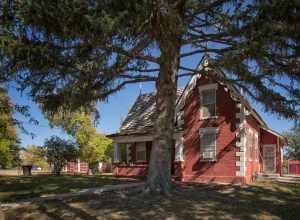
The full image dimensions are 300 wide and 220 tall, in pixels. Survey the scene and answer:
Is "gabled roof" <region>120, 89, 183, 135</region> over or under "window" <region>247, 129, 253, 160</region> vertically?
over

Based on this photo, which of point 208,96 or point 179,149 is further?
point 179,149

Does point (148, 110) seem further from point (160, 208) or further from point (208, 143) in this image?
point (160, 208)

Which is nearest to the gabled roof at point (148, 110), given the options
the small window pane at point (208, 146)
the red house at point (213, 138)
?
the red house at point (213, 138)

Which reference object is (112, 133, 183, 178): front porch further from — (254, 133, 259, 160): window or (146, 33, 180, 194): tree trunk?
(146, 33, 180, 194): tree trunk

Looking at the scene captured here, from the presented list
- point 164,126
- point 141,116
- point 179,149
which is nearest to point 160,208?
point 164,126

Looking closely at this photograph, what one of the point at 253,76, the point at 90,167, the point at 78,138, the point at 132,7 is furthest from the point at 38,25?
the point at 90,167

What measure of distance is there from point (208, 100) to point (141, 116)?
254 inches

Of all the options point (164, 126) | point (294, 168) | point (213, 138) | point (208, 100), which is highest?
point (208, 100)

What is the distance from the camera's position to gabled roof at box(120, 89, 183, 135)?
76.8ft

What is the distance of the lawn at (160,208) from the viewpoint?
8844 mm

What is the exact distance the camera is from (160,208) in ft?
31.7

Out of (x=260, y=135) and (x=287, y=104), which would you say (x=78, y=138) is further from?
(x=287, y=104)

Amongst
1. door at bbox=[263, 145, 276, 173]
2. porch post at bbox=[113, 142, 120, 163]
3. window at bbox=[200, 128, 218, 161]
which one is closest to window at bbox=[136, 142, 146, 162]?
porch post at bbox=[113, 142, 120, 163]

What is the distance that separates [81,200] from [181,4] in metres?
7.56
